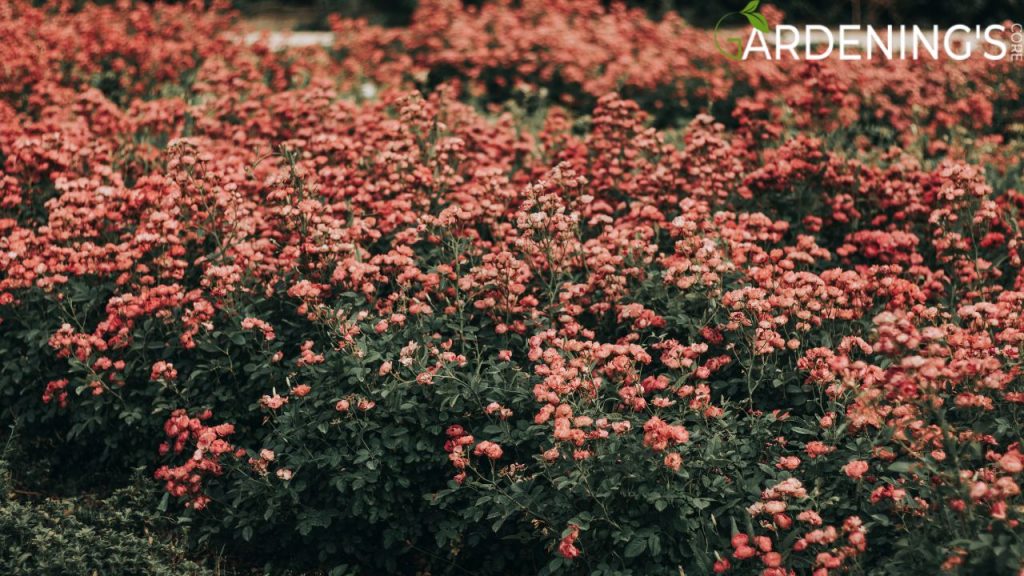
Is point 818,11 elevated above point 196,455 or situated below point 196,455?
above

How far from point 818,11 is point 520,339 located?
1145 cm

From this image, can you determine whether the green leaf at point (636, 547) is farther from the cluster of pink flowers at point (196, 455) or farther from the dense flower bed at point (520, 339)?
the cluster of pink flowers at point (196, 455)

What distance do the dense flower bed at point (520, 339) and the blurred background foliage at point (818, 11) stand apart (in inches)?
315

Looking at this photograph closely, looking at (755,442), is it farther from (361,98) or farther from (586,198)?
(361,98)

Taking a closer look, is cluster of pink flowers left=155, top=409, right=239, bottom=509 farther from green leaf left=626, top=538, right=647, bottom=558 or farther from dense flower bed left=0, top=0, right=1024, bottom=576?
green leaf left=626, top=538, right=647, bottom=558

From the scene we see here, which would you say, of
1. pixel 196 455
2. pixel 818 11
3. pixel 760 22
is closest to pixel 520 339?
pixel 196 455

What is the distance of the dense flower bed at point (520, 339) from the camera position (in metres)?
3.35

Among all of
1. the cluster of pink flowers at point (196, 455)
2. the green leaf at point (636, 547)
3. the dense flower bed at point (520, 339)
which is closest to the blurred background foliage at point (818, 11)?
the dense flower bed at point (520, 339)

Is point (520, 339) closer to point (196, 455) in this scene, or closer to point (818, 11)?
point (196, 455)

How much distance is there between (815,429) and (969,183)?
160cm

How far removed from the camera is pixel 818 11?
13992 mm

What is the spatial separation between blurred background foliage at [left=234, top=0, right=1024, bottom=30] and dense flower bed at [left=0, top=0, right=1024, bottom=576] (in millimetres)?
8009

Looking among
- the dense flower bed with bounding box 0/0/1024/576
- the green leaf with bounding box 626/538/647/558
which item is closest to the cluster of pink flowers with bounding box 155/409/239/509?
the dense flower bed with bounding box 0/0/1024/576

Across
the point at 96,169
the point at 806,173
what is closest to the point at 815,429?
the point at 806,173
